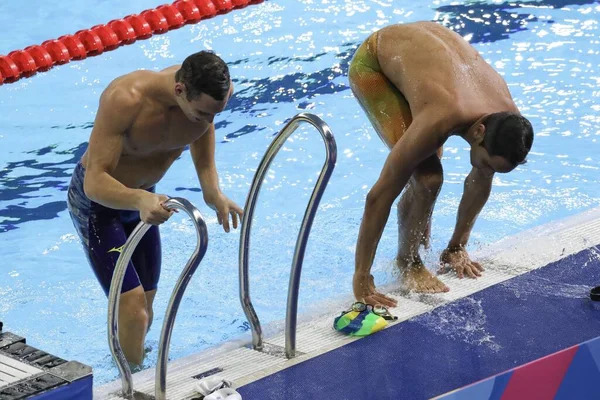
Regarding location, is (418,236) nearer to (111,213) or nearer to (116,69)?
(111,213)

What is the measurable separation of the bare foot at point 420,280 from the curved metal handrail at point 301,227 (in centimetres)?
71

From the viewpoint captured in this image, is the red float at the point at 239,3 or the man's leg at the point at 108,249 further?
the red float at the point at 239,3

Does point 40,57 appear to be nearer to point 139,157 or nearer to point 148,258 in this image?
point 148,258

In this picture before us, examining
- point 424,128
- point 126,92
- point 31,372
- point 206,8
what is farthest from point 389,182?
point 206,8

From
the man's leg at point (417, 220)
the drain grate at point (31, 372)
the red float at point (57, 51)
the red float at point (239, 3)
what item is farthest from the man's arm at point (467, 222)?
the red float at point (239, 3)

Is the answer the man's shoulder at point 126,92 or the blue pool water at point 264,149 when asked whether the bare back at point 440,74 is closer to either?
the blue pool water at point 264,149

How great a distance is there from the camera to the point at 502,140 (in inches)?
135

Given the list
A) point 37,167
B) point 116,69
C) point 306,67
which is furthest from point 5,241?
point 306,67

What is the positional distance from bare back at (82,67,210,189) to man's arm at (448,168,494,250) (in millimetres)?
1077

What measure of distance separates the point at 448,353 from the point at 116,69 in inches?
188

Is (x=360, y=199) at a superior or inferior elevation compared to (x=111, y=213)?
inferior

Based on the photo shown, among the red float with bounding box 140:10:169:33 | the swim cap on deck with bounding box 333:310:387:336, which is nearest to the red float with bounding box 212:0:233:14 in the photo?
the red float with bounding box 140:10:169:33

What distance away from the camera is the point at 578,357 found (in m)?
3.18

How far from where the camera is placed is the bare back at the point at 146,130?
3.44 m
